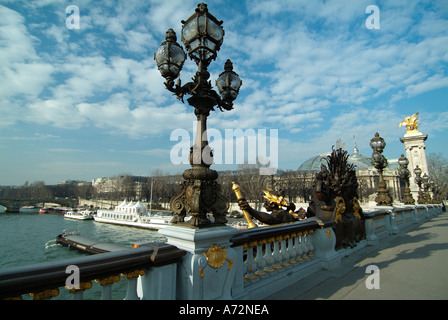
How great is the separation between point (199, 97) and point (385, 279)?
15.8 ft

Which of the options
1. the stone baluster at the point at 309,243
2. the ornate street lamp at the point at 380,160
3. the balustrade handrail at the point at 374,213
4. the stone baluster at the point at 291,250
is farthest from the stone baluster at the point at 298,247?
the ornate street lamp at the point at 380,160

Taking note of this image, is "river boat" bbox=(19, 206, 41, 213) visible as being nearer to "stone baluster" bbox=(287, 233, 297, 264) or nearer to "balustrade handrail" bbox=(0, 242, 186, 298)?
"stone baluster" bbox=(287, 233, 297, 264)

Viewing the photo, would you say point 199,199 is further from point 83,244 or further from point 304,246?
point 83,244

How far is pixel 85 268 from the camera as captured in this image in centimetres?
205

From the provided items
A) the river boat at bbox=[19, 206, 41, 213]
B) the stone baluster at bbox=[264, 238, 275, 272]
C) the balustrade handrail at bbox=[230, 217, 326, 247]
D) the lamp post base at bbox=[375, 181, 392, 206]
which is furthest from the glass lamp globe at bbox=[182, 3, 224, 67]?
the river boat at bbox=[19, 206, 41, 213]

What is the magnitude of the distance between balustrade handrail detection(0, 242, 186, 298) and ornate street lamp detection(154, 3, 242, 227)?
1.91ft

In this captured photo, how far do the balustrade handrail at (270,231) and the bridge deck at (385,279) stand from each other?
925mm

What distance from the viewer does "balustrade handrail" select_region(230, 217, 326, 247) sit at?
3418mm

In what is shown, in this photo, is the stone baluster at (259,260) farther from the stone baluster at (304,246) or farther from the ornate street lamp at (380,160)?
the ornate street lamp at (380,160)

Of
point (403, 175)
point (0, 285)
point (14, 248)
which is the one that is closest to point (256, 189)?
point (403, 175)

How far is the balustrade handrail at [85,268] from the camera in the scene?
5.53ft

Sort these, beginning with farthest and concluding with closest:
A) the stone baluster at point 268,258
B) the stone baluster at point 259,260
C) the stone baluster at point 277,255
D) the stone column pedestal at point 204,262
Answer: the stone baluster at point 277,255
the stone baluster at point 268,258
the stone baluster at point 259,260
the stone column pedestal at point 204,262

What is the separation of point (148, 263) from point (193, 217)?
76cm
